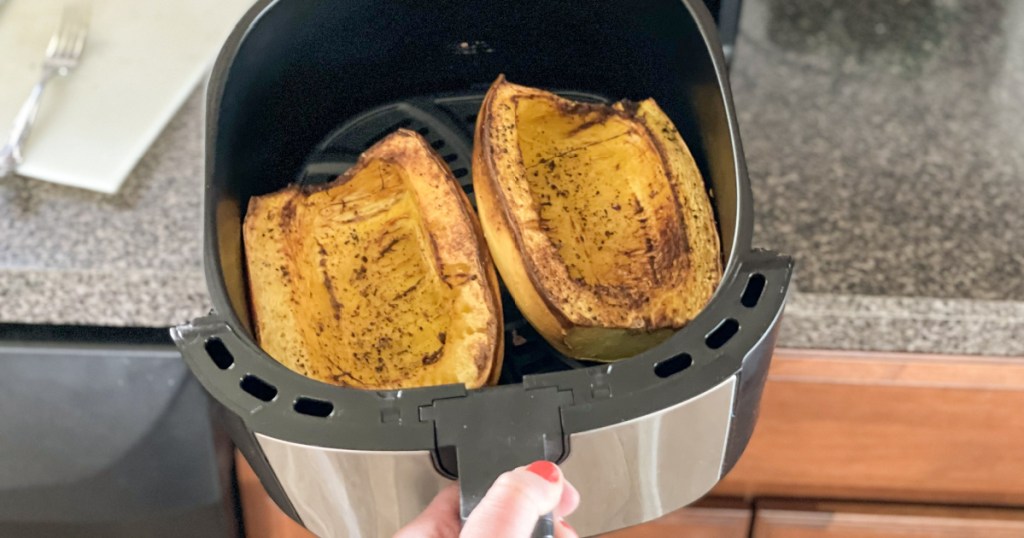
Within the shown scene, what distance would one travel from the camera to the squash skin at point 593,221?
0.46 metres

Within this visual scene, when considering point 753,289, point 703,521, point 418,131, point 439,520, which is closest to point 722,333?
point 753,289

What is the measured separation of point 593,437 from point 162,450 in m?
0.45

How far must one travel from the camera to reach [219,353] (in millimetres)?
355

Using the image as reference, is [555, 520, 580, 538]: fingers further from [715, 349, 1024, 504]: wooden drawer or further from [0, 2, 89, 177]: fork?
[0, 2, 89, 177]: fork

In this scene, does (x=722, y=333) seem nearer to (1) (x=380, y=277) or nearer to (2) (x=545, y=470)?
(2) (x=545, y=470)

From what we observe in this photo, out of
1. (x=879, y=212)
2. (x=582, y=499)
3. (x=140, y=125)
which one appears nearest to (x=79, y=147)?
(x=140, y=125)

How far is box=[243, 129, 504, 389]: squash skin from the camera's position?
450 millimetres

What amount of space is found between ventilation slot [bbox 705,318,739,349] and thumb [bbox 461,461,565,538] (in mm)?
97

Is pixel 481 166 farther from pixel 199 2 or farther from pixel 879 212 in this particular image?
pixel 199 2

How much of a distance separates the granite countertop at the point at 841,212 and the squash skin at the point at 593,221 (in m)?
0.15

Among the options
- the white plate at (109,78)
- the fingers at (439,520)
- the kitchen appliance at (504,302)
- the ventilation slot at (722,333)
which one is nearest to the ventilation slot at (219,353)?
the kitchen appliance at (504,302)

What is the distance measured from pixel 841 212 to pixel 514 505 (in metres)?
0.45

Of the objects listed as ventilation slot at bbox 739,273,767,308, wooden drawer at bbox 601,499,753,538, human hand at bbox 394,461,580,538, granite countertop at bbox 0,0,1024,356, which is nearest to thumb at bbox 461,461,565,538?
human hand at bbox 394,461,580,538

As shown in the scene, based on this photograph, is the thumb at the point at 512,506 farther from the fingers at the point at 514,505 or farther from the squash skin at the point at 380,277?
the squash skin at the point at 380,277
